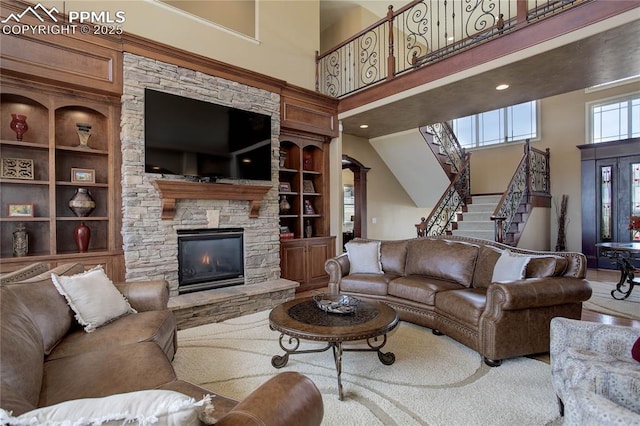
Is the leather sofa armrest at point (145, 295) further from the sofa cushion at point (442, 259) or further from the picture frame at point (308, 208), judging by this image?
the picture frame at point (308, 208)

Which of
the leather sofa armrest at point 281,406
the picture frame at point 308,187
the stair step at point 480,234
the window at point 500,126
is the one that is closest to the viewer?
the leather sofa armrest at point 281,406

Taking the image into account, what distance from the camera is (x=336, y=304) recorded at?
8.66ft

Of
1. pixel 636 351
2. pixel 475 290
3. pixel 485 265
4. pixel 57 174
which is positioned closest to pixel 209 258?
pixel 57 174

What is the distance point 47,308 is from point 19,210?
2036 mm

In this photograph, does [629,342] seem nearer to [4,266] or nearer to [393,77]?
[393,77]

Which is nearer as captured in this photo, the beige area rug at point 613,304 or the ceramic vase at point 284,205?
the beige area rug at point 613,304

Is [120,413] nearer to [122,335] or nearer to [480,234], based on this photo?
[122,335]

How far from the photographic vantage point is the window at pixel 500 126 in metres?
8.05

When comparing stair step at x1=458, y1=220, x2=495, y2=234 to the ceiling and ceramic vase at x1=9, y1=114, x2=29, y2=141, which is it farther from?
ceramic vase at x1=9, y1=114, x2=29, y2=141

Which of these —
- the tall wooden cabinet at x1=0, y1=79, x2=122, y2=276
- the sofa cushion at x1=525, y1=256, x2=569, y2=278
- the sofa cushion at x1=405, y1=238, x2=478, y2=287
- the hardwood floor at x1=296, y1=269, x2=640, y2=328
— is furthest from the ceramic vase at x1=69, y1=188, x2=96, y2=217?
the sofa cushion at x1=525, y1=256, x2=569, y2=278

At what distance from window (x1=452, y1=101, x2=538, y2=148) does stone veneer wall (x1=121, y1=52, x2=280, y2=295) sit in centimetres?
658

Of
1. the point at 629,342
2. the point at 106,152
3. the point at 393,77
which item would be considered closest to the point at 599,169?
the point at 393,77

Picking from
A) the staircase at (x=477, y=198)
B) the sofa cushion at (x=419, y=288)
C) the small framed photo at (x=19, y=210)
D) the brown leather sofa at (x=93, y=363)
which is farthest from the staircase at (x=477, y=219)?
the small framed photo at (x=19, y=210)

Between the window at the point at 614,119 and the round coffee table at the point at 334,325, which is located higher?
the window at the point at 614,119
